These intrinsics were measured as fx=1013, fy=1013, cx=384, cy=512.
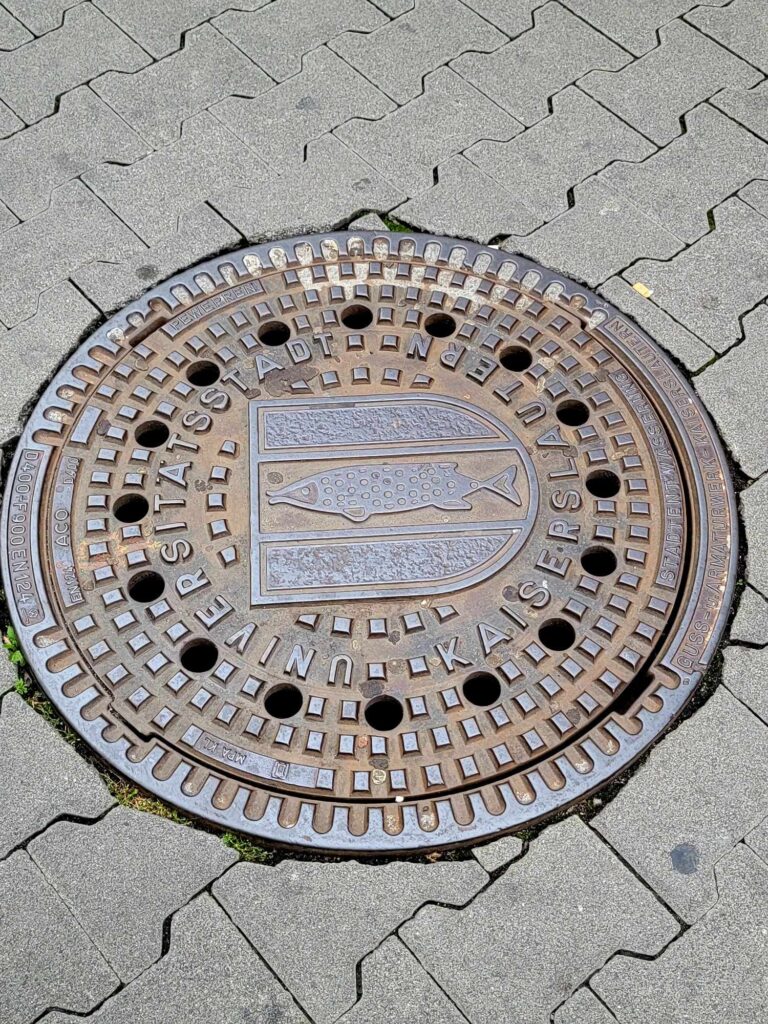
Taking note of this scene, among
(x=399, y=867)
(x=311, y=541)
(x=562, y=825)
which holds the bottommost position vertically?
(x=399, y=867)

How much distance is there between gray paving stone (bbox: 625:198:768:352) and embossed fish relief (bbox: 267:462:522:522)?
2.89 ft

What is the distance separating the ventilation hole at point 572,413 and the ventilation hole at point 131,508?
4.06 feet

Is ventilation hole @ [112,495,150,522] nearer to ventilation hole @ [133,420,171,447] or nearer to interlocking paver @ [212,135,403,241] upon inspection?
ventilation hole @ [133,420,171,447]

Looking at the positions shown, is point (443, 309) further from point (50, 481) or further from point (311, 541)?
point (50, 481)

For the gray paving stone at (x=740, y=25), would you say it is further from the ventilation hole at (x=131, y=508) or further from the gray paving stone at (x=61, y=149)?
the ventilation hole at (x=131, y=508)

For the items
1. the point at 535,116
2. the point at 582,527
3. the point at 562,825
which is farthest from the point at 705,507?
the point at 535,116

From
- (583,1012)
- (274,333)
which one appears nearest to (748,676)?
(583,1012)

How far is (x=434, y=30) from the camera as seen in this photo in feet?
12.9

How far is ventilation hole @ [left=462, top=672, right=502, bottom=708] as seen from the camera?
8.59ft

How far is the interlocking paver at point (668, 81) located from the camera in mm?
3705

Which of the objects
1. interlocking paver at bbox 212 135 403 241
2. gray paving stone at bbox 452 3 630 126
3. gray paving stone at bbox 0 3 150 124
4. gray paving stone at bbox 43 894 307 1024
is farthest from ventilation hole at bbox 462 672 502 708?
gray paving stone at bbox 0 3 150 124

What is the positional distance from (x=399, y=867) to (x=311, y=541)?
877mm

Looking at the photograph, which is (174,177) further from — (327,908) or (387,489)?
(327,908)

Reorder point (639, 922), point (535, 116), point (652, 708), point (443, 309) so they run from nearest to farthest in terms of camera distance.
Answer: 1. point (639, 922)
2. point (652, 708)
3. point (443, 309)
4. point (535, 116)
